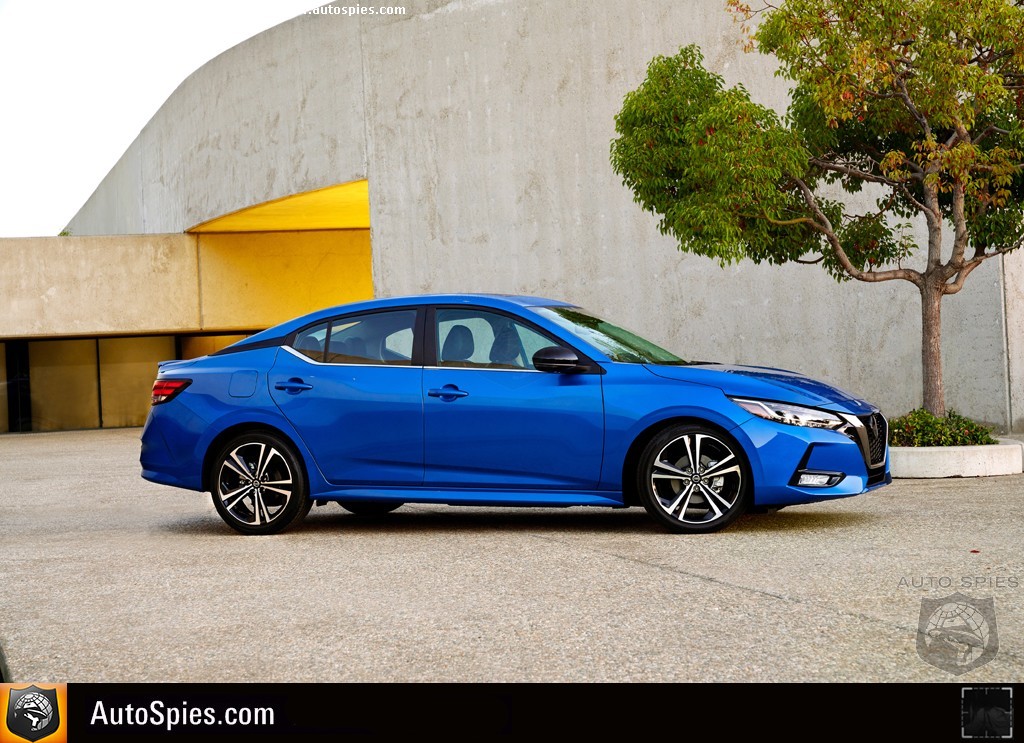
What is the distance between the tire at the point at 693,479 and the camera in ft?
26.5

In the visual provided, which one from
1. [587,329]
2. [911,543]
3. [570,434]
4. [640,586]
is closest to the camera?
[640,586]

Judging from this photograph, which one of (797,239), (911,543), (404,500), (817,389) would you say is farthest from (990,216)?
(404,500)

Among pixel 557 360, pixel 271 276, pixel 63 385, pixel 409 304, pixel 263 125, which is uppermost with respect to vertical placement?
pixel 263 125

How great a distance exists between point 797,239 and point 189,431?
635cm

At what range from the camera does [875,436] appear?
8477 millimetres

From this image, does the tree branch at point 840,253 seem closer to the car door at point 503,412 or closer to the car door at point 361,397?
the car door at point 503,412

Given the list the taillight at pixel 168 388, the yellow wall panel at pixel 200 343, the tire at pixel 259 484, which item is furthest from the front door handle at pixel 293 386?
the yellow wall panel at pixel 200 343

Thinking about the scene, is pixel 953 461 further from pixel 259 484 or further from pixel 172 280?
pixel 172 280

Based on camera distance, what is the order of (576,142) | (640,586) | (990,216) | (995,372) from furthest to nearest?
(576,142), (995,372), (990,216), (640,586)

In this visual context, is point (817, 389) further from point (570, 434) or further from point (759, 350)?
point (759, 350)

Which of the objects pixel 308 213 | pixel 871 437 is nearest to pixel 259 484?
pixel 871 437

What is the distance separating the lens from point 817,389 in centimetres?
844

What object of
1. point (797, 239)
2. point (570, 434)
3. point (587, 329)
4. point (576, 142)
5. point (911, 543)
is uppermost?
point (576, 142)
